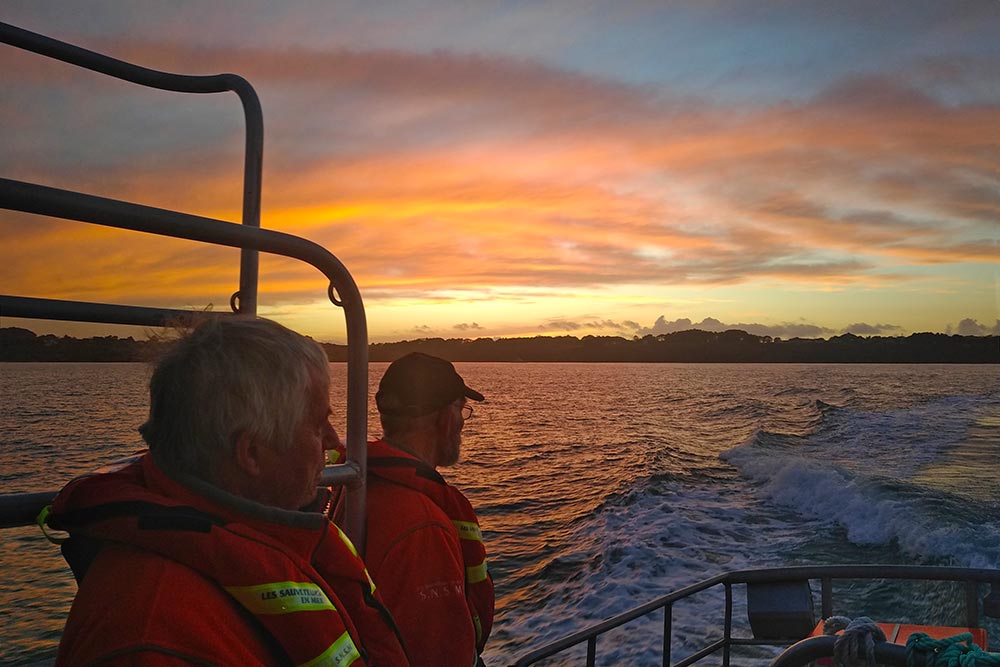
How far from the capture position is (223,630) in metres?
1.01

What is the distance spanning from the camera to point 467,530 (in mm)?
2246

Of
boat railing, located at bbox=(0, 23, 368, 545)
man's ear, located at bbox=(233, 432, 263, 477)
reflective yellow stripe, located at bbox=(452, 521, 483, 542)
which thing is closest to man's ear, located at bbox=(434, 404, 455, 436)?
reflective yellow stripe, located at bbox=(452, 521, 483, 542)

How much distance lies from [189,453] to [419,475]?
A: 1048 mm

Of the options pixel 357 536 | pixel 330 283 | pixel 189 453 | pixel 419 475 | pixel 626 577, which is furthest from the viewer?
pixel 626 577

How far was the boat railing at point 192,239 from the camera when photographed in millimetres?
1128

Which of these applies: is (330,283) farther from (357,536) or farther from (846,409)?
(846,409)

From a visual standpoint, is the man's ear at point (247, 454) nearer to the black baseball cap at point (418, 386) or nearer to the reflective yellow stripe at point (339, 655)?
the reflective yellow stripe at point (339, 655)

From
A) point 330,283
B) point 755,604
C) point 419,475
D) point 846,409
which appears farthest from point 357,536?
point 846,409

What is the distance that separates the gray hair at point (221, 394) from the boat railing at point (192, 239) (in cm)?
14

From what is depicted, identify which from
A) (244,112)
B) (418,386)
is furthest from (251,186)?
(418,386)

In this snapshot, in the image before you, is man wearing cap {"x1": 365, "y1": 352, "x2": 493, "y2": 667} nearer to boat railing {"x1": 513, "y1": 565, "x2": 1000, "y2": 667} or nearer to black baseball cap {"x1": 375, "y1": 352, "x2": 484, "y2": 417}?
black baseball cap {"x1": 375, "y1": 352, "x2": 484, "y2": 417}

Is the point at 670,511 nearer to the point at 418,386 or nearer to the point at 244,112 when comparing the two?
the point at 418,386

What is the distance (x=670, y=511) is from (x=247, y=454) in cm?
1557

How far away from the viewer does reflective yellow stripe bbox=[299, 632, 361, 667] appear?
1137mm
